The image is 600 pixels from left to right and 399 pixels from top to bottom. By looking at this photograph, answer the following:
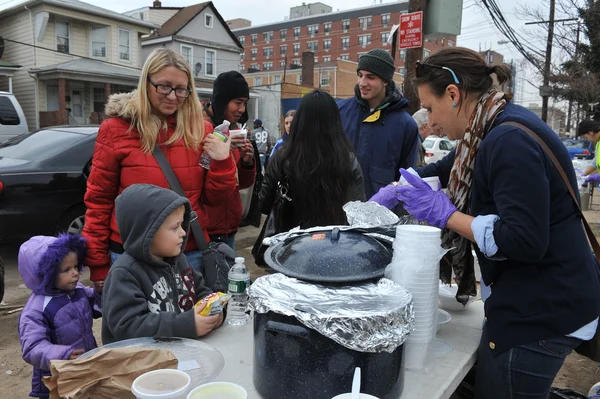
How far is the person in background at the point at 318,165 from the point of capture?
270 cm

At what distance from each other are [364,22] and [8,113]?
6716cm

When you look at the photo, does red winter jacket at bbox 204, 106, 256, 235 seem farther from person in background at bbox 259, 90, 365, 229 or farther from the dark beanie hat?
the dark beanie hat

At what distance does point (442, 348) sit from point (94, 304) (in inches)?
66.1

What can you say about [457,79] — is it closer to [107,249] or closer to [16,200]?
[107,249]

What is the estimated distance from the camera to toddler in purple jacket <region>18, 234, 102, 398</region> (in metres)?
1.93

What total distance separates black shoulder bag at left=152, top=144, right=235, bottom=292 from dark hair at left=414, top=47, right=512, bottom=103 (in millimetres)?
1313

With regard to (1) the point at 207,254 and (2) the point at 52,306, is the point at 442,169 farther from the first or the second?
(2) the point at 52,306

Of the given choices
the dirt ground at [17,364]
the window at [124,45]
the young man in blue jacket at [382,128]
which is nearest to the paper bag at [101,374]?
the dirt ground at [17,364]

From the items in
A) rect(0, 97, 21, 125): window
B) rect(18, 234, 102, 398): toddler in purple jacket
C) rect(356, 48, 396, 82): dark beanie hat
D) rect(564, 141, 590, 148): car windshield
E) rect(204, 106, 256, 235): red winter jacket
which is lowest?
rect(18, 234, 102, 398): toddler in purple jacket

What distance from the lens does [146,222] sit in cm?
170

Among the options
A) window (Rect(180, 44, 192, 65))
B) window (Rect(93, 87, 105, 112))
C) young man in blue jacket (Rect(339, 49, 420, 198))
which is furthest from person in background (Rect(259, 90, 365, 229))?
window (Rect(180, 44, 192, 65))

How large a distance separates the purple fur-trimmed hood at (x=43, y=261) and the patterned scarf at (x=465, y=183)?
68.5 inches

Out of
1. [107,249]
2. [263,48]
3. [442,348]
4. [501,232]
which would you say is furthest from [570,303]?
[263,48]

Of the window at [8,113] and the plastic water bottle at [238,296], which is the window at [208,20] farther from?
the plastic water bottle at [238,296]
